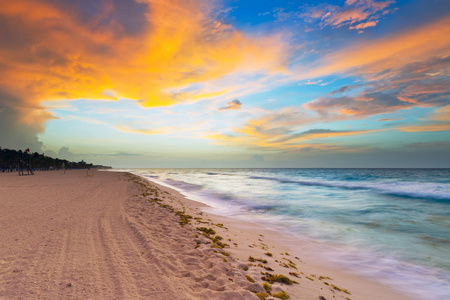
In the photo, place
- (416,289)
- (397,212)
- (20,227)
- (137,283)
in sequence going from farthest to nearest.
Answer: (397,212) < (20,227) < (416,289) < (137,283)

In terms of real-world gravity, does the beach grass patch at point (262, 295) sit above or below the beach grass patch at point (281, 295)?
above

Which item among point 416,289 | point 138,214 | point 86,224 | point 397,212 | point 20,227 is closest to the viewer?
point 416,289

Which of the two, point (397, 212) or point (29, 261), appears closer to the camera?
point (29, 261)

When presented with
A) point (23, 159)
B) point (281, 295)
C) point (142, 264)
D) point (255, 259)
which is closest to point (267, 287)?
point (281, 295)

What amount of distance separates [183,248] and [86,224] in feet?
15.1

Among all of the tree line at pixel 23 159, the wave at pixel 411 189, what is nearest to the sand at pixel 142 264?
the wave at pixel 411 189

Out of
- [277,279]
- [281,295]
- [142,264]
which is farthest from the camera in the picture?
[142,264]

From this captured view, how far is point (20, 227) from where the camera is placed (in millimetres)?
8055

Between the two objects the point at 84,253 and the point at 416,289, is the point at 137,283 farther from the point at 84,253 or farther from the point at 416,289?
the point at 416,289

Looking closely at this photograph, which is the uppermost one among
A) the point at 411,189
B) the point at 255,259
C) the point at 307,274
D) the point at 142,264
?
the point at 142,264

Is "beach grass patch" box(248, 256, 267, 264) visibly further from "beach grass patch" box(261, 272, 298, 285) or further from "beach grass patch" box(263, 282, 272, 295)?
"beach grass patch" box(263, 282, 272, 295)

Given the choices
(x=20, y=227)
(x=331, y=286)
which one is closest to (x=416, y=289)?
(x=331, y=286)

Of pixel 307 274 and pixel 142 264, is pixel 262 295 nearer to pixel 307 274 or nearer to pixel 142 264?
pixel 307 274

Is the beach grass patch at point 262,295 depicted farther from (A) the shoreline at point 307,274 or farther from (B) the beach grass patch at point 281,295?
(A) the shoreline at point 307,274
